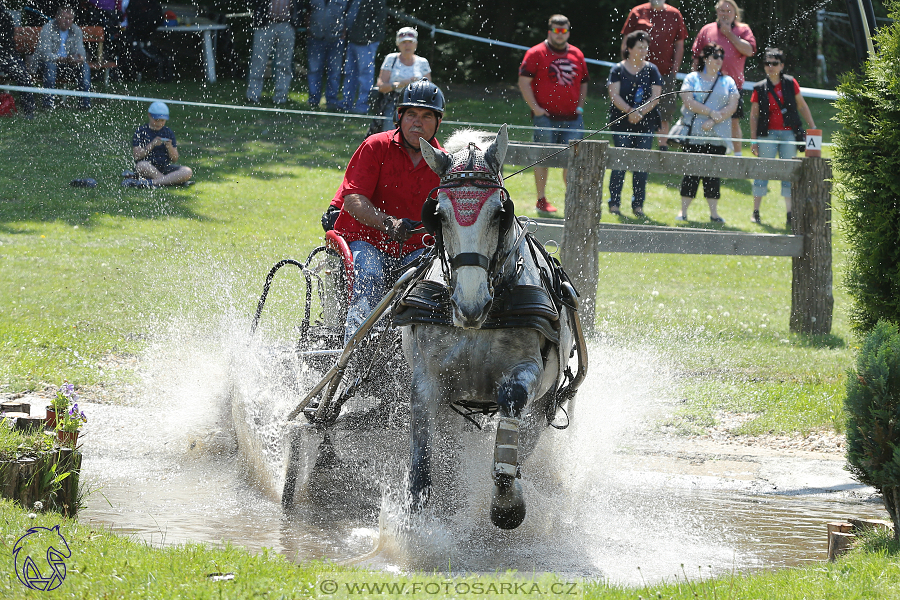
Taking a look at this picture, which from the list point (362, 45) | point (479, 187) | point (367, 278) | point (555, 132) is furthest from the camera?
point (362, 45)

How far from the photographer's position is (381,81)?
11.5 m

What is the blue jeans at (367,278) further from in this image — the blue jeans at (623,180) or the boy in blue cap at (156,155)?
the boy in blue cap at (156,155)

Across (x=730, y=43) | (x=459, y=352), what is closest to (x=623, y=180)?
(x=730, y=43)

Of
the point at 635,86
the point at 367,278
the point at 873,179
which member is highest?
the point at 635,86

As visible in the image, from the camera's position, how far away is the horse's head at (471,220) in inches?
145

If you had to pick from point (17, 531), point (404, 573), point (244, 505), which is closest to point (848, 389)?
point (404, 573)

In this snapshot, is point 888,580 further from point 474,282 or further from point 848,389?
point 474,282

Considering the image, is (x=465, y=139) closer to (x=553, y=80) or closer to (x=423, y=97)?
(x=423, y=97)

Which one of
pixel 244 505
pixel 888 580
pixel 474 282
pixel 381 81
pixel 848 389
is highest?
pixel 381 81

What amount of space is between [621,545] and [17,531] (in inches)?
99.2

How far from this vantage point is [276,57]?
15859 mm

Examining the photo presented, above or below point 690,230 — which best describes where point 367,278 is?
above

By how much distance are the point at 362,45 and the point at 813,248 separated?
8.04 meters

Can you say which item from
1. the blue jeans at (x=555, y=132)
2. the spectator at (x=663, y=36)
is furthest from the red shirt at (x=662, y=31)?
the blue jeans at (x=555, y=132)
